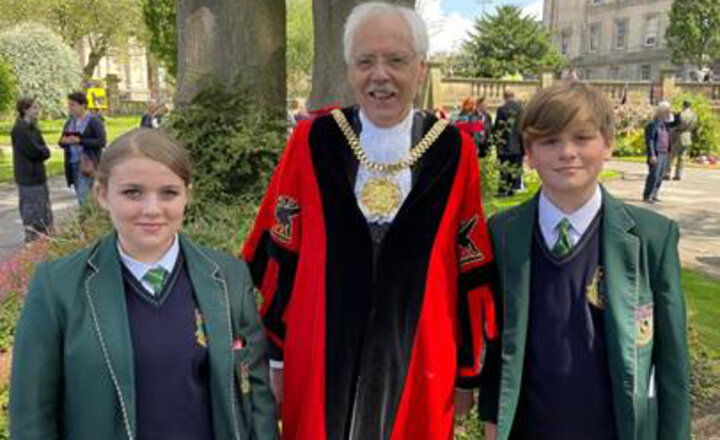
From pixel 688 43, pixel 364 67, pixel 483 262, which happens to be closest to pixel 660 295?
pixel 483 262

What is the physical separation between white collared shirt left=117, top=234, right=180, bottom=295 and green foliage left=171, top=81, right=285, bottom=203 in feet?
11.7

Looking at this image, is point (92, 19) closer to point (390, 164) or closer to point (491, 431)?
point (390, 164)

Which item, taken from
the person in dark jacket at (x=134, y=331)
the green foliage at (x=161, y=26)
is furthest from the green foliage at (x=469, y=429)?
the green foliage at (x=161, y=26)

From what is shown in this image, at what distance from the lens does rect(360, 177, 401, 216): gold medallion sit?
2264 mm

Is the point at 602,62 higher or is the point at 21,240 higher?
the point at 602,62

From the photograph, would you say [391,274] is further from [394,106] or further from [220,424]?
[220,424]

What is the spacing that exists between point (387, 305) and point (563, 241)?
0.61 m

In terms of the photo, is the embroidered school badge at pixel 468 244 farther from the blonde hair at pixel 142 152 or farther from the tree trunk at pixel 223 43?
the tree trunk at pixel 223 43

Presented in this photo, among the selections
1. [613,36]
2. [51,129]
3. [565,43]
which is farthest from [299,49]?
[613,36]

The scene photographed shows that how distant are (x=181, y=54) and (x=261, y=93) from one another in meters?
0.86

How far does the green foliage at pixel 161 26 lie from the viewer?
1439 inches

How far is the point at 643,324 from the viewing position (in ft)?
6.75

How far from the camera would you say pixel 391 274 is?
86.8 inches

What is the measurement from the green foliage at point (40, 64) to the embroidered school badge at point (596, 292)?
31837 millimetres
